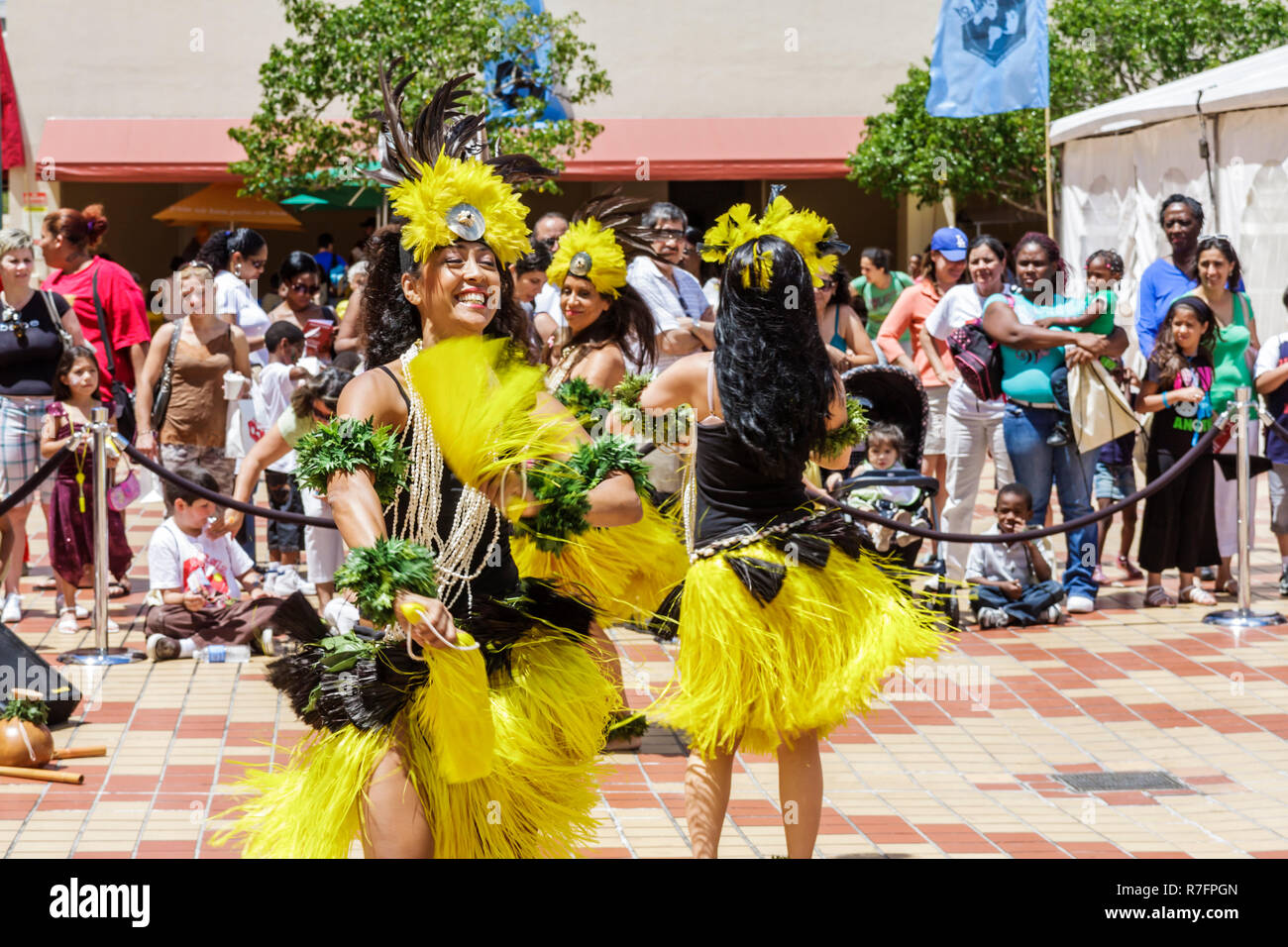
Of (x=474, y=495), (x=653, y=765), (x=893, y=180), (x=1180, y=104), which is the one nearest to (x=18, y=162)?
(x=893, y=180)

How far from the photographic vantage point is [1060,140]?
655 inches

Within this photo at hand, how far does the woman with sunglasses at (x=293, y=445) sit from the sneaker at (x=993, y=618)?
337 cm

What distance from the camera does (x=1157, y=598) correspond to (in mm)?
9312

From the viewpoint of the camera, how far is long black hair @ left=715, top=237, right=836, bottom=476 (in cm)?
478

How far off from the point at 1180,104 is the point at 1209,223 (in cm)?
103

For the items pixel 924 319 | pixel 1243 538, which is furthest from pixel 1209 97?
pixel 1243 538

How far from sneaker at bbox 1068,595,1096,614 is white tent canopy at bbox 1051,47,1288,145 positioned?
5.36 meters

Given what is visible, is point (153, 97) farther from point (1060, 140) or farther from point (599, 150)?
point (1060, 140)

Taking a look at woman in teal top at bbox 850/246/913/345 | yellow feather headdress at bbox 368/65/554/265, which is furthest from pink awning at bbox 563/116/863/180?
yellow feather headdress at bbox 368/65/554/265

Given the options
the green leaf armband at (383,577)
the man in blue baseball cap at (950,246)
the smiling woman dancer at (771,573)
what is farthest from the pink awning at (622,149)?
the green leaf armband at (383,577)

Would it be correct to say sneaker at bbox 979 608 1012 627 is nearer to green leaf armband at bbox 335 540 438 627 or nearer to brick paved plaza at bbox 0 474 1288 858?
brick paved plaza at bbox 0 474 1288 858

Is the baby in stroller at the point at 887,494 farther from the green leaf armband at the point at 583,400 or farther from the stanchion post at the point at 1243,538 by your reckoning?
the green leaf armband at the point at 583,400

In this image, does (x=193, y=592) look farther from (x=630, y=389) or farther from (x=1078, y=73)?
(x=1078, y=73)

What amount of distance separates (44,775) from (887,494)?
432 centimetres
